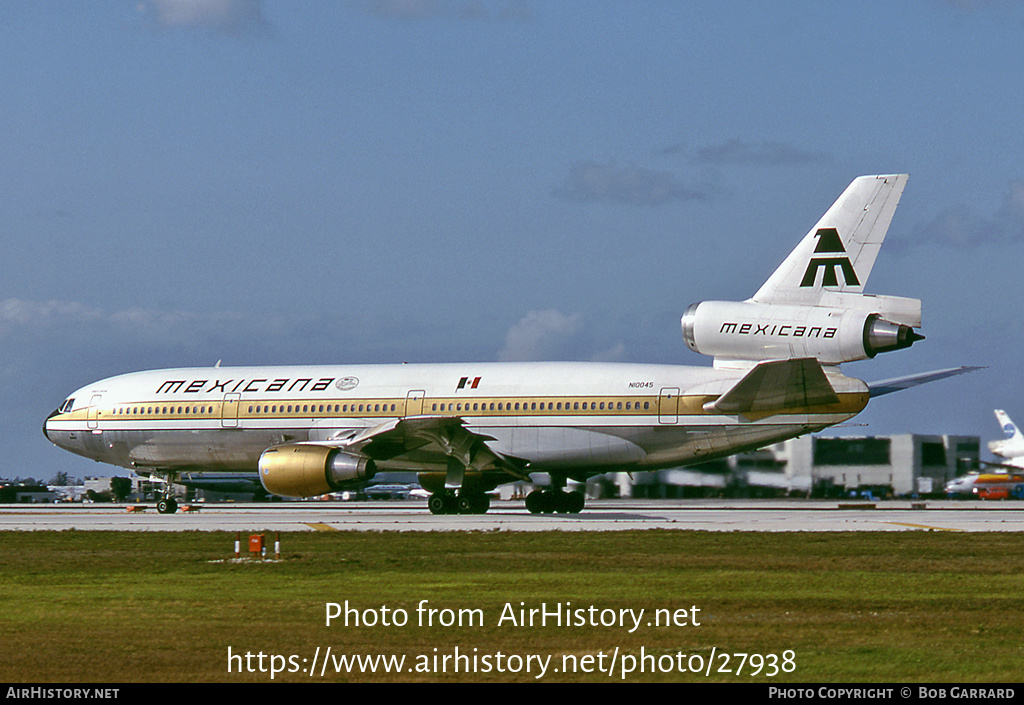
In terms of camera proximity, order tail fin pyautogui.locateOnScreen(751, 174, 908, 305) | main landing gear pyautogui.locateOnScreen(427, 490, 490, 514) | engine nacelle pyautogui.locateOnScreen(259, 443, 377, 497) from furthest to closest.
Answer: main landing gear pyautogui.locateOnScreen(427, 490, 490, 514)
engine nacelle pyautogui.locateOnScreen(259, 443, 377, 497)
tail fin pyautogui.locateOnScreen(751, 174, 908, 305)

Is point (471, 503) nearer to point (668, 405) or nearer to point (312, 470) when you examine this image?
point (312, 470)

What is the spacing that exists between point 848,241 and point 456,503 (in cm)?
1409

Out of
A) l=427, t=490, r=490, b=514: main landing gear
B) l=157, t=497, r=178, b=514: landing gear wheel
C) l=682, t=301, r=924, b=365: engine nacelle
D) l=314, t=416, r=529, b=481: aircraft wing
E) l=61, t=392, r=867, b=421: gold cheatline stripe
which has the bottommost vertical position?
l=157, t=497, r=178, b=514: landing gear wheel

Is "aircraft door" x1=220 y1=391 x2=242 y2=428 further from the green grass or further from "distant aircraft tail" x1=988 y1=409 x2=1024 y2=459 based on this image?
"distant aircraft tail" x1=988 y1=409 x2=1024 y2=459

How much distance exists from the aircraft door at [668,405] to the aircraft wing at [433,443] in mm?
4638

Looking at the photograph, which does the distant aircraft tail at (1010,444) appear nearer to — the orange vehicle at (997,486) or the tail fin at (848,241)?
the orange vehicle at (997,486)

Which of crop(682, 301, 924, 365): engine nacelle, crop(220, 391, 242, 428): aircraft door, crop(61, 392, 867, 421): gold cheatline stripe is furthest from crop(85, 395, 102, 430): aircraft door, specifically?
crop(682, 301, 924, 365): engine nacelle

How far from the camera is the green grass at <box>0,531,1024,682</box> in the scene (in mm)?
11523

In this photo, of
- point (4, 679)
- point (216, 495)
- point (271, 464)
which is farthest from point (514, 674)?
point (216, 495)

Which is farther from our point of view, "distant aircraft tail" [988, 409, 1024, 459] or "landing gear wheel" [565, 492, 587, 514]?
"distant aircraft tail" [988, 409, 1024, 459]

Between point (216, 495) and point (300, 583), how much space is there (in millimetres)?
66733

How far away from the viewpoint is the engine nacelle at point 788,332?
33.6 m

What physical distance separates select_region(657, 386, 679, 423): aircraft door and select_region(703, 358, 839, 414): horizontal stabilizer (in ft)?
3.15
